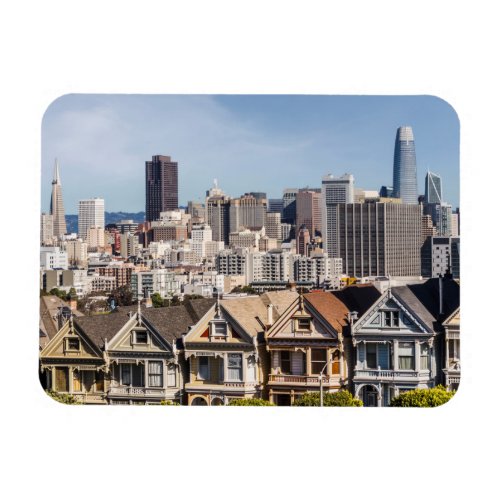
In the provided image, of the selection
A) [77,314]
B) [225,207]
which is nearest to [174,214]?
[225,207]

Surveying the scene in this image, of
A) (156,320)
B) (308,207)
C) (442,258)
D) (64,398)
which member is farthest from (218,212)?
(64,398)

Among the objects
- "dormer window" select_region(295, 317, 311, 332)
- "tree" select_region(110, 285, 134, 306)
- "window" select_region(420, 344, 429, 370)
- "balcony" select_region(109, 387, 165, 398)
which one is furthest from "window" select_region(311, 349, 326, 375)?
"tree" select_region(110, 285, 134, 306)

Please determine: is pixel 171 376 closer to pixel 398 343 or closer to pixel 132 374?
pixel 132 374

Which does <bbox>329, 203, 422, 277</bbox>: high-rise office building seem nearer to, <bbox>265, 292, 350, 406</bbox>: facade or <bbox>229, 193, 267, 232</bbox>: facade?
<bbox>265, 292, 350, 406</bbox>: facade

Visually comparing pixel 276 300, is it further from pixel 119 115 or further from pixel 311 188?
pixel 119 115

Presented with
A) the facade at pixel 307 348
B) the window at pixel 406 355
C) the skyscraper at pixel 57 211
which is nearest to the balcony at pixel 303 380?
the facade at pixel 307 348
